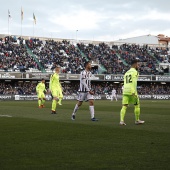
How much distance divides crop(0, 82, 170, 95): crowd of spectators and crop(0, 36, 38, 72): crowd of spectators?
320 centimetres

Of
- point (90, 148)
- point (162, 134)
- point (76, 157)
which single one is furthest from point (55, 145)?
point (162, 134)

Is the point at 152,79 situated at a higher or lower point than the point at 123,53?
lower

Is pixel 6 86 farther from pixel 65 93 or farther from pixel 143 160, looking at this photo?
pixel 143 160

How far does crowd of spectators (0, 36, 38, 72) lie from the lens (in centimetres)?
6544

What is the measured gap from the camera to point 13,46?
228 ft

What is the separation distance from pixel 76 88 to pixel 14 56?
39.2 ft

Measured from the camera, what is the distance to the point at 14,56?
6719cm

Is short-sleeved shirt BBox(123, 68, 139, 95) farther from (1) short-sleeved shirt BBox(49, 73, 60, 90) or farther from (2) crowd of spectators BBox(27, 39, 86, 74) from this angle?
(2) crowd of spectators BBox(27, 39, 86, 74)

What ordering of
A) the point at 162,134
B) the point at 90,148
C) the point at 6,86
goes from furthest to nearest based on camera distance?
the point at 6,86 < the point at 162,134 < the point at 90,148

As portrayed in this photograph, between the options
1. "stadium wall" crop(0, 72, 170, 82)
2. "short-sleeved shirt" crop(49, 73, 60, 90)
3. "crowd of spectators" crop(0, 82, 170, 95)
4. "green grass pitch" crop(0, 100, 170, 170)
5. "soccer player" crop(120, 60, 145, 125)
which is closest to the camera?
"green grass pitch" crop(0, 100, 170, 170)

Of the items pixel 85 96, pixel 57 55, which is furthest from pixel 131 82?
pixel 57 55

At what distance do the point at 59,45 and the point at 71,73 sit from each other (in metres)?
8.04

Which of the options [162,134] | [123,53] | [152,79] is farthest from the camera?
[123,53]

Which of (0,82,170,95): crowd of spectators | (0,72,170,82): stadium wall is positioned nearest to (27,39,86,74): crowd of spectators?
(0,72,170,82): stadium wall
